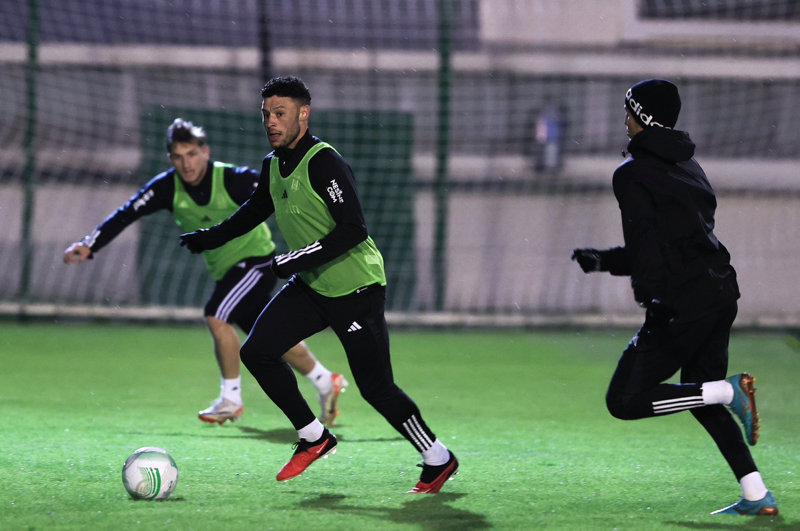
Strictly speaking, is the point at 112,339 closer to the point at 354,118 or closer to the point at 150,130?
the point at 150,130

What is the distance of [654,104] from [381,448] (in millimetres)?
2491

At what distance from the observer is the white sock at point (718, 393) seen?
4.37 meters

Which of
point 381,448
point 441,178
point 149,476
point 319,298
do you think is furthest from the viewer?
point 441,178

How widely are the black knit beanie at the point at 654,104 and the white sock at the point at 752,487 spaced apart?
4.62ft

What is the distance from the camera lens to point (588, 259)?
4484mm

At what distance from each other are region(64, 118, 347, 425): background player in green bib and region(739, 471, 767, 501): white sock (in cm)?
277

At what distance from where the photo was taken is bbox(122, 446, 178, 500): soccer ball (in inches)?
179

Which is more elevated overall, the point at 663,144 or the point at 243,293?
the point at 663,144

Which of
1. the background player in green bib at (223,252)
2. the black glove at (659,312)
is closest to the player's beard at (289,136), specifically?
the black glove at (659,312)

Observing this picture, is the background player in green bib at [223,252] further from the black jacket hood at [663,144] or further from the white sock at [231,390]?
the black jacket hood at [663,144]

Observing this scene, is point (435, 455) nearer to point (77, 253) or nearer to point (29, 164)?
point (77, 253)

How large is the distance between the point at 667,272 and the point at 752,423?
0.67 m

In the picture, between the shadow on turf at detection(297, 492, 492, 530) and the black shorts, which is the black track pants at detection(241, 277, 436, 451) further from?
the black shorts

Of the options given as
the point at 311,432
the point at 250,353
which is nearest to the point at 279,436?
the point at 311,432
